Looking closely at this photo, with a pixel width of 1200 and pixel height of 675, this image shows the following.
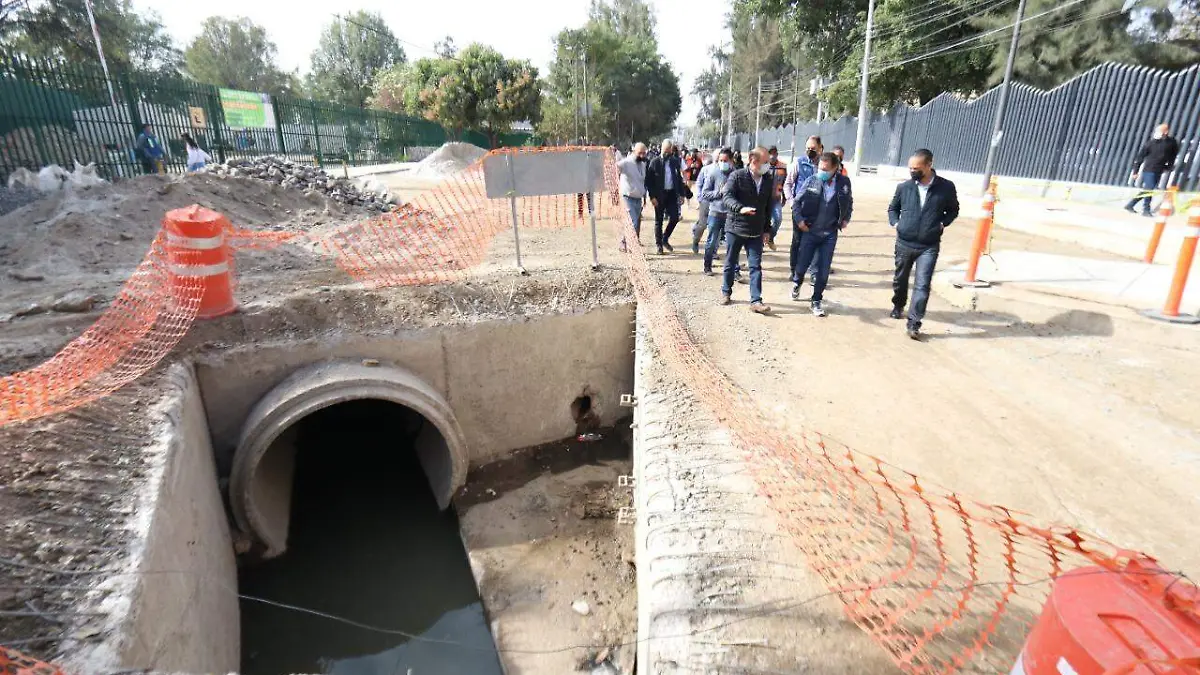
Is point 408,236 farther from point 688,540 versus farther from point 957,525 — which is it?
point 957,525

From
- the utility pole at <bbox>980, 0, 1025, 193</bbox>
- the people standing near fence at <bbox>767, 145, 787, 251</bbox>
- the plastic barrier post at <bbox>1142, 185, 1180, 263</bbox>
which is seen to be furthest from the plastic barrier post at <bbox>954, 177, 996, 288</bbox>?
the utility pole at <bbox>980, 0, 1025, 193</bbox>

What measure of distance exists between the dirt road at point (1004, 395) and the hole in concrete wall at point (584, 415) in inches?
70.0

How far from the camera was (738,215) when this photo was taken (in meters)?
6.06

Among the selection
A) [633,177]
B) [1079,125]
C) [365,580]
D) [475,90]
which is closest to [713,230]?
[633,177]

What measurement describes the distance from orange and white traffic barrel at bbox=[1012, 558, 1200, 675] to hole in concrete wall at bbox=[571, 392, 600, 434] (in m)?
6.09

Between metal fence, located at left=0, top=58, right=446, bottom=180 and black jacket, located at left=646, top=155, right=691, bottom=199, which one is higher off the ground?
metal fence, located at left=0, top=58, right=446, bottom=180

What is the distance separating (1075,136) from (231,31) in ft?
193

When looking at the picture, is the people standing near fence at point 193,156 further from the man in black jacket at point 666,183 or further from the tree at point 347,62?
the tree at point 347,62

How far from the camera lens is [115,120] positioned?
37.3 feet

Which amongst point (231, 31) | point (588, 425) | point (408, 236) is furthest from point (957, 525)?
point (231, 31)

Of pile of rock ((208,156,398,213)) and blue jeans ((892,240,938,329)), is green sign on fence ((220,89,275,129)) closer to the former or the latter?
pile of rock ((208,156,398,213))

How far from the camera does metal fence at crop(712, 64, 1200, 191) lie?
1005 cm

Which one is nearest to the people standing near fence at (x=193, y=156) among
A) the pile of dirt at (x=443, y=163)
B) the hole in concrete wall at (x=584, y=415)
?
the pile of dirt at (x=443, y=163)

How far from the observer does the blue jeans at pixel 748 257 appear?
20.3ft
